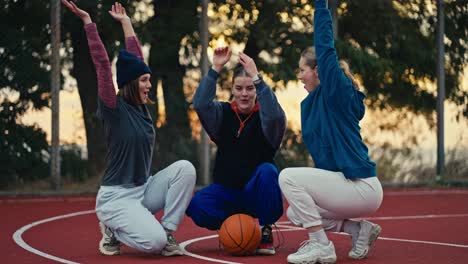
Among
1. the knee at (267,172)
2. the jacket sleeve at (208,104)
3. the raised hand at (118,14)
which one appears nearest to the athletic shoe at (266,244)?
the knee at (267,172)

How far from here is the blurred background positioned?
13891 millimetres

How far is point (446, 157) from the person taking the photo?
15547mm

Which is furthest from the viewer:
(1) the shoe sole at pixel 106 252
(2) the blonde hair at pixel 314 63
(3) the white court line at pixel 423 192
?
(3) the white court line at pixel 423 192

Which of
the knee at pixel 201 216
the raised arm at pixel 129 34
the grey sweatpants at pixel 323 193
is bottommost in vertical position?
the knee at pixel 201 216

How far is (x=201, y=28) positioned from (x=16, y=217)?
4259 mm

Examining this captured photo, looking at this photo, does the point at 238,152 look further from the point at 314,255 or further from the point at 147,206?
the point at 314,255

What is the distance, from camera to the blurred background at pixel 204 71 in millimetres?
13891

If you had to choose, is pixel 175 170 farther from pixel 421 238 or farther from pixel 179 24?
pixel 179 24

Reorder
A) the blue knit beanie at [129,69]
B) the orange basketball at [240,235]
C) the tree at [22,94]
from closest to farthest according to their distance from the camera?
the orange basketball at [240,235], the blue knit beanie at [129,69], the tree at [22,94]

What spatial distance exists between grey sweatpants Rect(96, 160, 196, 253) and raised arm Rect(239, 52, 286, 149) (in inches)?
29.9

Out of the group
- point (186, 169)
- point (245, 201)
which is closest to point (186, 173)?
point (186, 169)

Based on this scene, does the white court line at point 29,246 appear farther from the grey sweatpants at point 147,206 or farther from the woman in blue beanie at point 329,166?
the woman in blue beanie at point 329,166

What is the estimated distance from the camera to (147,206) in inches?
326

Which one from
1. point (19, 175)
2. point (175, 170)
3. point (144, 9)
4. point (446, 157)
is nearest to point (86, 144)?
point (19, 175)
